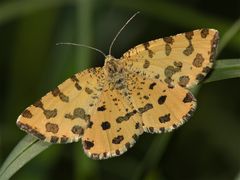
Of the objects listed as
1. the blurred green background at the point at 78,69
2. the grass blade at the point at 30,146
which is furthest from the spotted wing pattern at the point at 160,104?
the blurred green background at the point at 78,69

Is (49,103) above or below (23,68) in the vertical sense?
above

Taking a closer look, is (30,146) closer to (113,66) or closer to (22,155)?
(22,155)

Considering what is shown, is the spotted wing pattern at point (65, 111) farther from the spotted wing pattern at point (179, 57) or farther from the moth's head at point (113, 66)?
the spotted wing pattern at point (179, 57)

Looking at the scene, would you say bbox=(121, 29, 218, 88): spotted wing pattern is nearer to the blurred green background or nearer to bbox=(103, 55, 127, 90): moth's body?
bbox=(103, 55, 127, 90): moth's body

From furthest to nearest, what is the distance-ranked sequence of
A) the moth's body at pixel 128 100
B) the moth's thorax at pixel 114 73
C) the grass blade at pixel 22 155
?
the moth's thorax at pixel 114 73, the moth's body at pixel 128 100, the grass blade at pixel 22 155

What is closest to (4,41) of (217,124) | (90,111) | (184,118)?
(217,124)

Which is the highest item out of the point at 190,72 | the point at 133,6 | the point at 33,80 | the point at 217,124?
the point at 190,72

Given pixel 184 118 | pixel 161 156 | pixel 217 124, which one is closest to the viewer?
pixel 184 118

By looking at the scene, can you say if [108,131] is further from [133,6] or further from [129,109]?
[133,6]
